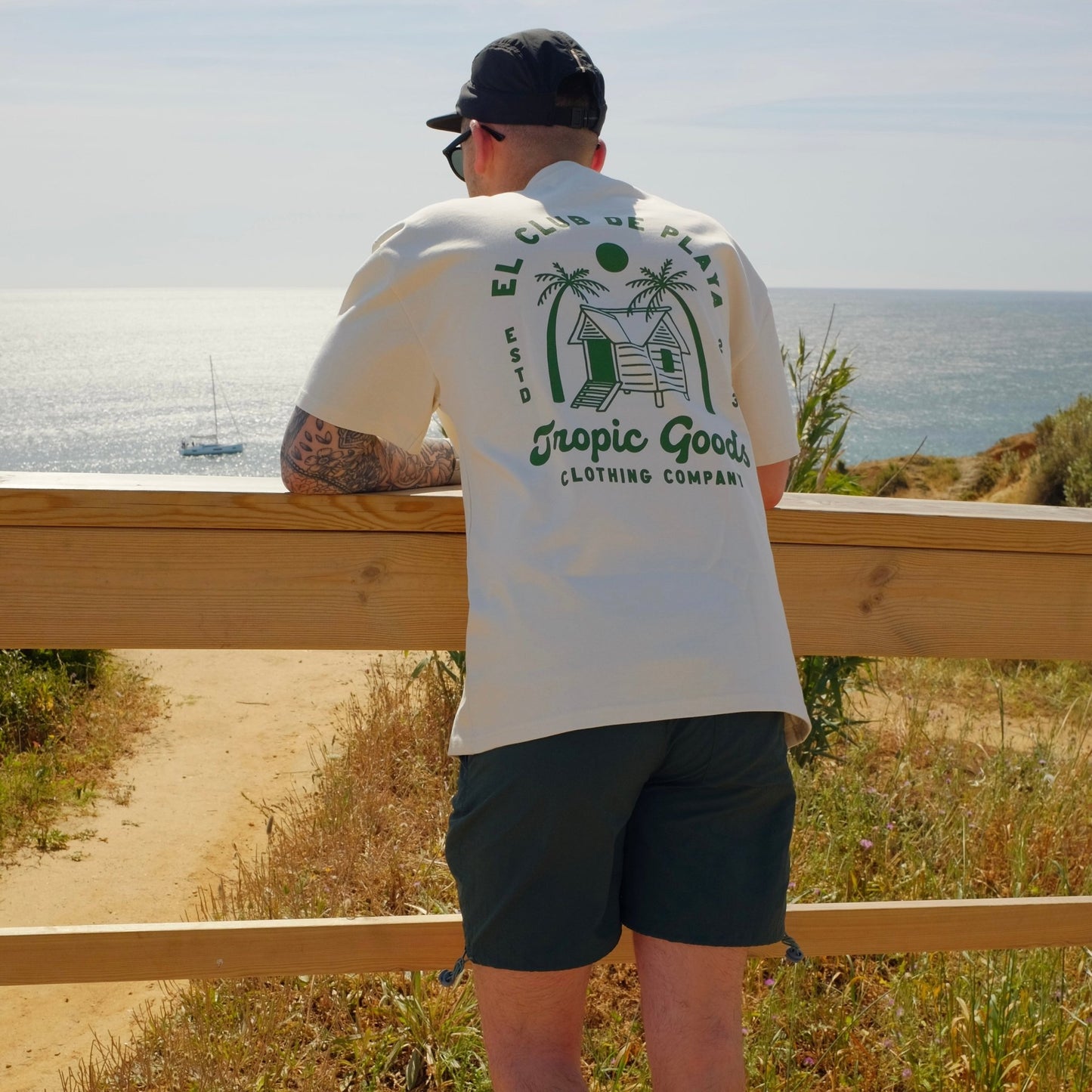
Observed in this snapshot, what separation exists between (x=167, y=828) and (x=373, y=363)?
3.83 metres

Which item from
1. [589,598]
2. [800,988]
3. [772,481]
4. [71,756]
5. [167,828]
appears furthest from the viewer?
[71,756]

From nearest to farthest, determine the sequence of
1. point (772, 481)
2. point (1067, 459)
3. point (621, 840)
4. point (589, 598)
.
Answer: point (589, 598), point (621, 840), point (772, 481), point (1067, 459)

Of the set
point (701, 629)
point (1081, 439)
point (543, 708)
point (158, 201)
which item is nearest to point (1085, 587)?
point (701, 629)

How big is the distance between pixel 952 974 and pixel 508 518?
1.96 metres

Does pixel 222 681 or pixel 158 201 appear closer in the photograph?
pixel 222 681

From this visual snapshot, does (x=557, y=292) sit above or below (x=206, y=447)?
above

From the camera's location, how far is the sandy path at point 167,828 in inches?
124

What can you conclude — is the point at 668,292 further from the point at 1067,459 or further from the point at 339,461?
the point at 1067,459

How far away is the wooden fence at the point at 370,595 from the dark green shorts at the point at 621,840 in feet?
1.17

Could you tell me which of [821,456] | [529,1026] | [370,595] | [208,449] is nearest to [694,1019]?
[529,1026]

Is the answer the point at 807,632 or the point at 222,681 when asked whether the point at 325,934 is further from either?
the point at 222,681

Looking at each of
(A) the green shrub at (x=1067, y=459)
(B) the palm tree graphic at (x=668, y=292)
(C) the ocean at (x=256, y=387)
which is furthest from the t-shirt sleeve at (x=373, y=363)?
(A) the green shrub at (x=1067, y=459)

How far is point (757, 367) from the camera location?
1.64 metres

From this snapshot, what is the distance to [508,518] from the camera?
4.57 feet
